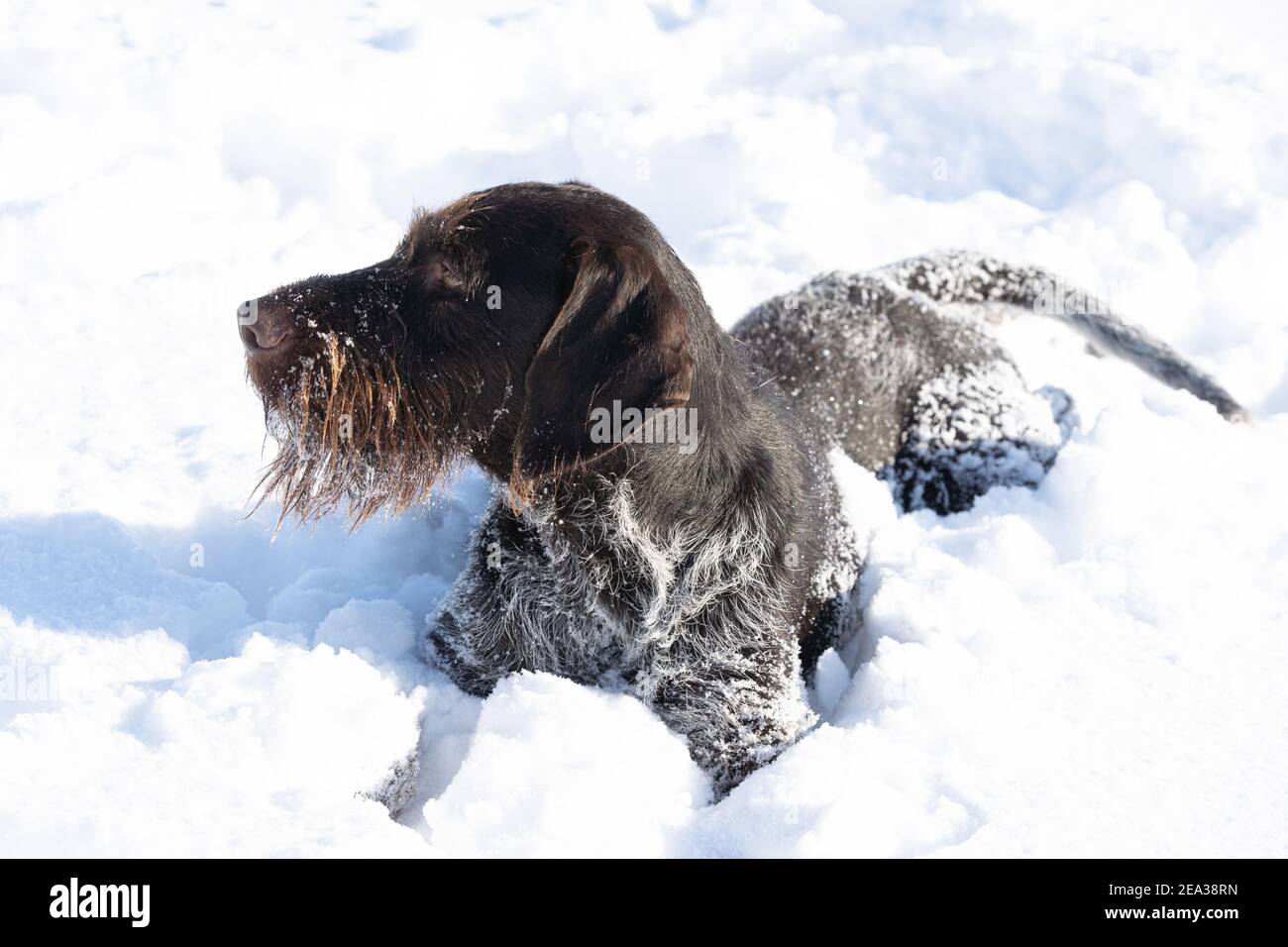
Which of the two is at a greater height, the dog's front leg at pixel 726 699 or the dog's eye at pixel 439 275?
the dog's eye at pixel 439 275

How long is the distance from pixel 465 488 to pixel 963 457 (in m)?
2.00

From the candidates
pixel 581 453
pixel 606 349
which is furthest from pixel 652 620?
pixel 606 349

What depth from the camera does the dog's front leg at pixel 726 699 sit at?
323 cm

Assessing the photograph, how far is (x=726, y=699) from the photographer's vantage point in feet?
10.8

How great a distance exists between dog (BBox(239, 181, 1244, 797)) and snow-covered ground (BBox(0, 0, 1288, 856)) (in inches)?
7.5

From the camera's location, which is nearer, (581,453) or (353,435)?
(581,453)

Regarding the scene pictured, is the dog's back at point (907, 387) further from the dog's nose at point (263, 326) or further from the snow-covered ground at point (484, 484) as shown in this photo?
the dog's nose at point (263, 326)

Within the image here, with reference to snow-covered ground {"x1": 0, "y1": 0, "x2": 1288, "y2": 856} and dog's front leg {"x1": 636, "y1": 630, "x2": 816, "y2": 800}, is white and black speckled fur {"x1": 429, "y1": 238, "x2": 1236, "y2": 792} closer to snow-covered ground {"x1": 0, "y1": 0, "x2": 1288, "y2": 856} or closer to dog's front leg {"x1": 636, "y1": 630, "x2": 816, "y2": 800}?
dog's front leg {"x1": 636, "y1": 630, "x2": 816, "y2": 800}

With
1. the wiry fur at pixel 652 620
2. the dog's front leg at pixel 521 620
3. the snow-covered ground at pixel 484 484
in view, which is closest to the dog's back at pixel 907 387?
the snow-covered ground at pixel 484 484

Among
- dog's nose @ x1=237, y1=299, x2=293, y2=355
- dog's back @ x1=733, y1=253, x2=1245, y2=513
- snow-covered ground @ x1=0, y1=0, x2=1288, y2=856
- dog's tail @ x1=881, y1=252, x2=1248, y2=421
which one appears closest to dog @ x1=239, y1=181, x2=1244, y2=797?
dog's nose @ x1=237, y1=299, x2=293, y2=355

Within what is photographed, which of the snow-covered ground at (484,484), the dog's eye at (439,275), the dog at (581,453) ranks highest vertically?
the dog's eye at (439,275)

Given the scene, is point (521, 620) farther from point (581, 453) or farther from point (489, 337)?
point (489, 337)

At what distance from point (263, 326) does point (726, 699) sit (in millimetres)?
1594

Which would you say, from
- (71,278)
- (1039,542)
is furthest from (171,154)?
(1039,542)
